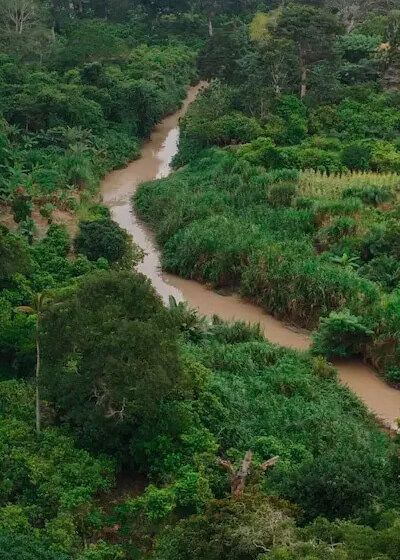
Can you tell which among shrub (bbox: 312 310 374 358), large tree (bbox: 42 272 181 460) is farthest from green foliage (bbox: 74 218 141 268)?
large tree (bbox: 42 272 181 460)

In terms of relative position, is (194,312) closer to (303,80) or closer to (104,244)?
(104,244)

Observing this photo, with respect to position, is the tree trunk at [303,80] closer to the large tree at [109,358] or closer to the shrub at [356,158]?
the shrub at [356,158]

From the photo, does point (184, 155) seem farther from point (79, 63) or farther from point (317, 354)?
point (317, 354)

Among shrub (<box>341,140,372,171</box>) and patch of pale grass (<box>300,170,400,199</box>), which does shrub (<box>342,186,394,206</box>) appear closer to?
patch of pale grass (<box>300,170,400,199</box>)

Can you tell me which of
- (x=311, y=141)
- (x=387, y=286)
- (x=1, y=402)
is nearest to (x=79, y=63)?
(x=311, y=141)

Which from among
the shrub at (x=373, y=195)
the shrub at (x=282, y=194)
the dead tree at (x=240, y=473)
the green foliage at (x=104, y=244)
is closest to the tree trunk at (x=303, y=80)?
the shrub at (x=282, y=194)

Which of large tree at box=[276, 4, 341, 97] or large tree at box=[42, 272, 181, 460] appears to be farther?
large tree at box=[276, 4, 341, 97]
